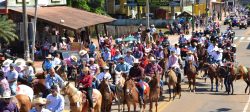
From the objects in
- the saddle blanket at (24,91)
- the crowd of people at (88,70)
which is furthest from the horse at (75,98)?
the saddle blanket at (24,91)

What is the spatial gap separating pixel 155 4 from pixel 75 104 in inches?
2601

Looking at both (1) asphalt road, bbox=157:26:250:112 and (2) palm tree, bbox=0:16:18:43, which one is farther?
(2) palm tree, bbox=0:16:18:43

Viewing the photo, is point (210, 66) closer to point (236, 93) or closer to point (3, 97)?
point (236, 93)

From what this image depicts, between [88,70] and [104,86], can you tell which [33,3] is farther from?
[88,70]

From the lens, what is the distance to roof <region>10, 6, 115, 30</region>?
39.9 meters

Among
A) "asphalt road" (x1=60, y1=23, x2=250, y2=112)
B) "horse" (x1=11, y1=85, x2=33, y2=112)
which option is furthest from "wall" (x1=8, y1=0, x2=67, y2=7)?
"horse" (x1=11, y1=85, x2=33, y2=112)

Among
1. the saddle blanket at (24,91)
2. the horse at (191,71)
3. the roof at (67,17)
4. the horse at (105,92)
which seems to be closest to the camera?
the saddle blanket at (24,91)

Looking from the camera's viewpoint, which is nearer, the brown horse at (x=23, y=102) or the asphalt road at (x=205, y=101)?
the brown horse at (x=23, y=102)

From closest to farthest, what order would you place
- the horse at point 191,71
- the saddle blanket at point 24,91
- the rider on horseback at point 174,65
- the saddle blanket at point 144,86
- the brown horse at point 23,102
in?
1. the brown horse at point 23,102
2. the saddle blanket at point 24,91
3. the saddle blanket at point 144,86
4. the rider on horseback at point 174,65
5. the horse at point 191,71

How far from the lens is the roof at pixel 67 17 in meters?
39.9

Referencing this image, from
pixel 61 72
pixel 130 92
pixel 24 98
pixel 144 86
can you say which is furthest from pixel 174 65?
pixel 24 98

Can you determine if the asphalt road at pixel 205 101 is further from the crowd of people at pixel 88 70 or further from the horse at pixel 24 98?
the horse at pixel 24 98

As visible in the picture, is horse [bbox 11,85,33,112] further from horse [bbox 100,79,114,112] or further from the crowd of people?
horse [bbox 100,79,114,112]

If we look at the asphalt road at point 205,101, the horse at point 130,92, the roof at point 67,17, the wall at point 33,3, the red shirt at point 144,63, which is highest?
the wall at point 33,3
